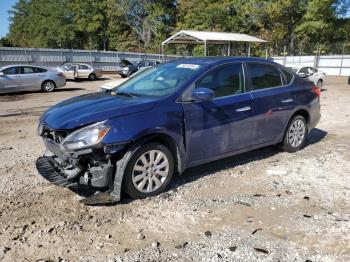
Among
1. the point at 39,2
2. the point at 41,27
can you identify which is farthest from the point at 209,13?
the point at 39,2

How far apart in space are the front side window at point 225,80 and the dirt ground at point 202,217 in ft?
3.97

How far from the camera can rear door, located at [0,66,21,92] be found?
682 inches

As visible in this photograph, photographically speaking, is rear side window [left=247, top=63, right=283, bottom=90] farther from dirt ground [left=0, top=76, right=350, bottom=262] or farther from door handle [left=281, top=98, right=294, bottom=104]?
dirt ground [left=0, top=76, right=350, bottom=262]

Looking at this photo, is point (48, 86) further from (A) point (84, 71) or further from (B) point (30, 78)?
(A) point (84, 71)

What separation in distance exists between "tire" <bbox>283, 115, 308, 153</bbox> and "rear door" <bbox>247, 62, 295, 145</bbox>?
209 mm

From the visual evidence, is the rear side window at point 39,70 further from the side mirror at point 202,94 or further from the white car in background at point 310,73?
the side mirror at point 202,94

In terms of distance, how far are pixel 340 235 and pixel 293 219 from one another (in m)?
0.51

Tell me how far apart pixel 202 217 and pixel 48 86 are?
16.4 m

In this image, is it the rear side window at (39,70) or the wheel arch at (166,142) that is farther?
the rear side window at (39,70)

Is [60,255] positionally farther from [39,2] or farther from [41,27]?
[39,2]

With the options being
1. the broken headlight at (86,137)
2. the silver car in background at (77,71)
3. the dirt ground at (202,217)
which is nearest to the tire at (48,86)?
the silver car in background at (77,71)

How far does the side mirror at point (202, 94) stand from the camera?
4.77 metres

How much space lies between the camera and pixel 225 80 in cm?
544

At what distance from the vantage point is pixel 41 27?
63938 mm
